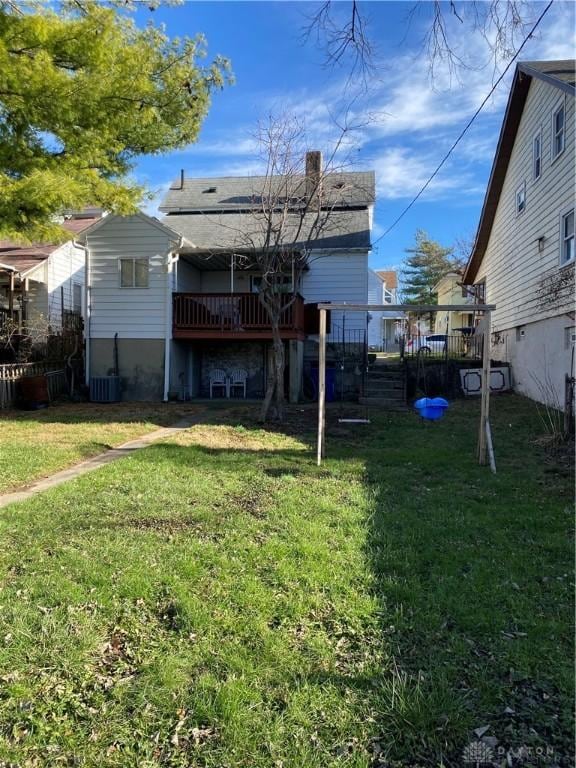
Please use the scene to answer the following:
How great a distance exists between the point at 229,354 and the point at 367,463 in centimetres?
1051

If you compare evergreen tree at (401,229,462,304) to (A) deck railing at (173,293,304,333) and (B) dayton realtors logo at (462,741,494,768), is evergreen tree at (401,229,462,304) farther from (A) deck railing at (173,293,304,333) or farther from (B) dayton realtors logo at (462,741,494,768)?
(B) dayton realtors logo at (462,741,494,768)

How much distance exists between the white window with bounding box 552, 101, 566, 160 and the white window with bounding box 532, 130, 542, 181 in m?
1.11

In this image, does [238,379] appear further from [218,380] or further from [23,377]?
[23,377]

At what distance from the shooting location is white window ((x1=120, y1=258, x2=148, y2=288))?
625 inches

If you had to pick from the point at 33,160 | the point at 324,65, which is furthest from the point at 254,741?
the point at 33,160

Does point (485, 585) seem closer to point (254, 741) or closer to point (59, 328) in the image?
point (254, 741)

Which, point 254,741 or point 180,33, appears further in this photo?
point 180,33

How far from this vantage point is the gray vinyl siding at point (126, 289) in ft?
51.4

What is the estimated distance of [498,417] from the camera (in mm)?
11844

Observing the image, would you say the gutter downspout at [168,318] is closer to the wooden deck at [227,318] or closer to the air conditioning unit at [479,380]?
the wooden deck at [227,318]

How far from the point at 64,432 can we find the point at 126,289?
6848 mm

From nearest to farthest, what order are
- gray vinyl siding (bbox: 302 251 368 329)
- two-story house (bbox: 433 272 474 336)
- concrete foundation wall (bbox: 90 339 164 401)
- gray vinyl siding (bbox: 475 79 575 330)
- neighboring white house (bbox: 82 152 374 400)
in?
gray vinyl siding (bbox: 475 79 575 330)
neighboring white house (bbox: 82 152 374 400)
concrete foundation wall (bbox: 90 339 164 401)
gray vinyl siding (bbox: 302 251 368 329)
two-story house (bbox: 433 272 474 336)

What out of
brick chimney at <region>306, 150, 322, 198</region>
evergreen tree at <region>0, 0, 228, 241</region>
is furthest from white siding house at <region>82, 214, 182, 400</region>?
evergreen tree at <region>0, 0, 228, 241</region>

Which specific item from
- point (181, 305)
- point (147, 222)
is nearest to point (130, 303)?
point (181, 305)
